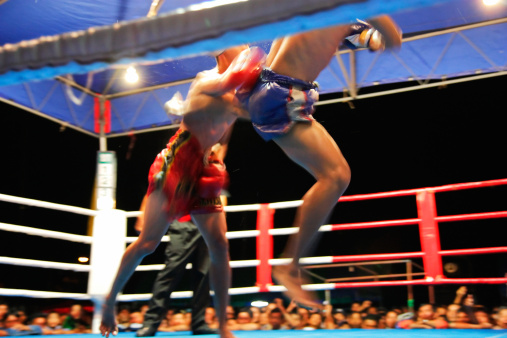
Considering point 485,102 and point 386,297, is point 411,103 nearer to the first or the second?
point 485,102

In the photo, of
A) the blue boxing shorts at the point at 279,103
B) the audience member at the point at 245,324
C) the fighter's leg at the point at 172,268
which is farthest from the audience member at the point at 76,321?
the blue boxing shorts at the point at 279,103

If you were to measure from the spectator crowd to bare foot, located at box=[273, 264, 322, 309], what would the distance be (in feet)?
8.06

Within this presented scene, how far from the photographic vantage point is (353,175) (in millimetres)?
10945

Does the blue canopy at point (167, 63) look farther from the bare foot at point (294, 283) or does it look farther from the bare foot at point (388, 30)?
the bare foot at point (294, 283)

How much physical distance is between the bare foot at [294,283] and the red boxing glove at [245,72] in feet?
1.94

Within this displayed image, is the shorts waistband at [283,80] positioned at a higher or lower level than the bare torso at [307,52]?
lower

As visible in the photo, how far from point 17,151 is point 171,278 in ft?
→ 27.0

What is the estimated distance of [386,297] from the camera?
9555mm

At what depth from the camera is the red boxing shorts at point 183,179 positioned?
1858 millimetres

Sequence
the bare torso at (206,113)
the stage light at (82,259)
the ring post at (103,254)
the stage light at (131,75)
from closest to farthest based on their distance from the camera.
→ the bare torso at (206,113)
the ring post at (103,254)
the stage light at (131,75)
the stage light at (82,259)

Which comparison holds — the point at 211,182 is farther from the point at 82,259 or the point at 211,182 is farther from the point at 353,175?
the point at 82,259

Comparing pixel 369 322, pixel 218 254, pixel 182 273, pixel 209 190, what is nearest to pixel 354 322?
pixel 369 322

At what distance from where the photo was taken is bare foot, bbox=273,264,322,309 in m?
1.56

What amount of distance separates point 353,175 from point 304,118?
31.8 ft
